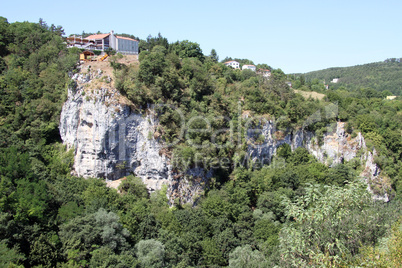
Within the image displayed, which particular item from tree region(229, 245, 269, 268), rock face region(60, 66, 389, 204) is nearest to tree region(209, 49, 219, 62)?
rock face region(60, 66, 389, 204)

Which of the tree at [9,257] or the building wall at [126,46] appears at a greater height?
the building wall at [126,46]

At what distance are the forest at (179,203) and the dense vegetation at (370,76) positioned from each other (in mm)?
61239

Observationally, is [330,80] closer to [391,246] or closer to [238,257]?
[238,257]

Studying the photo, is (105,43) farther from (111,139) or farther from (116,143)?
(116,143)

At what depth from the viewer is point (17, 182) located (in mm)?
25375

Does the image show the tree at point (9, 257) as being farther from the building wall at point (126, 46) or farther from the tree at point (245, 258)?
the building wall at point (126, 46)

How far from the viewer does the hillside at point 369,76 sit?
105812 mm

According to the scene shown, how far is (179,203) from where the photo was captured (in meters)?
31.8

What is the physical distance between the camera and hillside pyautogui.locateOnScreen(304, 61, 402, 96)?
105812mm

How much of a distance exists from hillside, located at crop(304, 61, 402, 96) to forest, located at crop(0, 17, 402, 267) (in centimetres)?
6175

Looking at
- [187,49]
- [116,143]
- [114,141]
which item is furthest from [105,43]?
[116,143]

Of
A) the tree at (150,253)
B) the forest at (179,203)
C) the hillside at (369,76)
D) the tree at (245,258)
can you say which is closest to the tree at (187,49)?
the forest at (179,203)

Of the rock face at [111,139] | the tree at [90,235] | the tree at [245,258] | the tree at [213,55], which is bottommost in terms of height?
the tree at [245,258]

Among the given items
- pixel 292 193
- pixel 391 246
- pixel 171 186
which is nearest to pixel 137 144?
pixel 171 186
